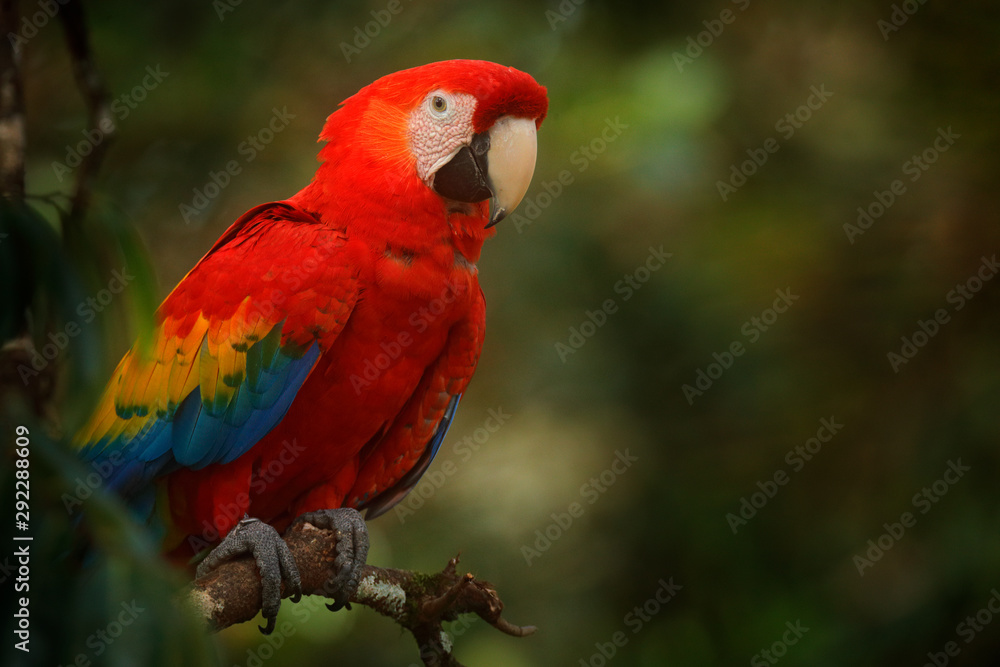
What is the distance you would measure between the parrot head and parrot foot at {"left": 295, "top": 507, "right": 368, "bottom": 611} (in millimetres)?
689

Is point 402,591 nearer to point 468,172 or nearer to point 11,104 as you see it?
point 468,172

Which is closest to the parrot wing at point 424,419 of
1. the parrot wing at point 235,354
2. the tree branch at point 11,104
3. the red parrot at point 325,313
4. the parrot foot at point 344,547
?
the red parrot at point 325,313

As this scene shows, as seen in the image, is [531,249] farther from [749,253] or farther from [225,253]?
[225,253]

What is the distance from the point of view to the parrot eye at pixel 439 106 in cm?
186

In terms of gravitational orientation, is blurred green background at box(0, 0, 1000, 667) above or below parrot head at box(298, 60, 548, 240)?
below

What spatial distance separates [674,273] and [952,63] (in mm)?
1262

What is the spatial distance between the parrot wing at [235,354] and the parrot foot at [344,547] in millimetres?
252

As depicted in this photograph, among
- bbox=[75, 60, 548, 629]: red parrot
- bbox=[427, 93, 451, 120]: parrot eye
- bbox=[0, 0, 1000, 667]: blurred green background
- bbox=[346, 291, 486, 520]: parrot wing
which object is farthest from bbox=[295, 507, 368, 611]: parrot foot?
bbox=[0, 0, 1000, 667]: blurred green background

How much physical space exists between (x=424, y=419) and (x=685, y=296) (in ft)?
4.85

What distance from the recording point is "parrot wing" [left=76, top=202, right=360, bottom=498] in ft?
5.91

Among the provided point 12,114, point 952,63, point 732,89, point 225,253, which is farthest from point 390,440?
point 952,63

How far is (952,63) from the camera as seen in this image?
3170 mm

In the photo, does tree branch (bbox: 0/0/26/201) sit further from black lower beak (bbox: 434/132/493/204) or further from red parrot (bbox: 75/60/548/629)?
black lower beak (bbox: 434/132/493/204)

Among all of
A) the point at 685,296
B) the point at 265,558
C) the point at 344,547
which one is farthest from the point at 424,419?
the point at 685,296
